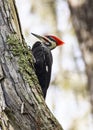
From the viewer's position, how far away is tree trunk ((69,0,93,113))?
15.6ft

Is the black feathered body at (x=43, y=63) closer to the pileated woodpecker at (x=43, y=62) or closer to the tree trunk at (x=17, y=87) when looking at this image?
the pileated woodpecker at (x=43, y=62)

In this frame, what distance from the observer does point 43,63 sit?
3.66 metres

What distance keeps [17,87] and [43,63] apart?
90 cm

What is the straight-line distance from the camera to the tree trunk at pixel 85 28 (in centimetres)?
474

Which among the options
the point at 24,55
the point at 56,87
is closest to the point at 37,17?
the point at 56,87

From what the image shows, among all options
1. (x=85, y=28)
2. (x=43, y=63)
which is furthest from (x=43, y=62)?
(x=85, y=28)

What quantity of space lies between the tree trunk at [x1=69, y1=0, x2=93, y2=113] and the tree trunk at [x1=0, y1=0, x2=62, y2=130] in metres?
1.78

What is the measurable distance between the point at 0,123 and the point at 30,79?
1.04 feet

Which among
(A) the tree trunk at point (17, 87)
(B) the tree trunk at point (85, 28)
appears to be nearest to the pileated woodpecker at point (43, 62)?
(A) the tree trunk at point (17, 87)

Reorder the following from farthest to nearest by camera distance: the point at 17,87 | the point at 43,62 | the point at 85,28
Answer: the point at 85,28 < the point at 43,62 < the point at 17,87

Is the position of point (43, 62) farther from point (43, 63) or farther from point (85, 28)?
point (85, 28)

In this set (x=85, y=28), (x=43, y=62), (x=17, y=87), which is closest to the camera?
(x=17, y=87)

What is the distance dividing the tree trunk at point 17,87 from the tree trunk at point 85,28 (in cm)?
178

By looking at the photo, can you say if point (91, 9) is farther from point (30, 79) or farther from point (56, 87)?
point (56, 87)
